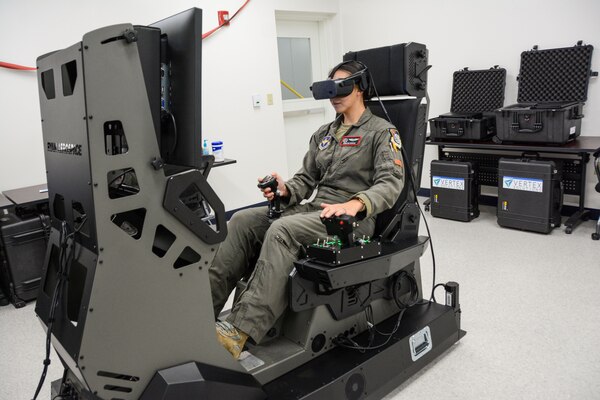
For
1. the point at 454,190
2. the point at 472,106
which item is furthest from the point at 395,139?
the point at 472,106

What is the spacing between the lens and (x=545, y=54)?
3914 millimetres

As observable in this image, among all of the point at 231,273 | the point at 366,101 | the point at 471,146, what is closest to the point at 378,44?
the point at 471,146

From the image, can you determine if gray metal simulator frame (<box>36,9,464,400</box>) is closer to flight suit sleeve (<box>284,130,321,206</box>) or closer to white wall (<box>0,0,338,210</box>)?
flight suit sleeve (<box>284,130,321,206</box>)

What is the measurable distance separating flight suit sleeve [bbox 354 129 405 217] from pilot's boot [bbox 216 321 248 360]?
0.68 m

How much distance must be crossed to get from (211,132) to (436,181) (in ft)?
7.34

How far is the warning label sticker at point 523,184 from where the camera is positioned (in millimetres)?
3674

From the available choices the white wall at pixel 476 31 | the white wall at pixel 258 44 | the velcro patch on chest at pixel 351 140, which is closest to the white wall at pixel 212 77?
the white wall at pixel 258 44

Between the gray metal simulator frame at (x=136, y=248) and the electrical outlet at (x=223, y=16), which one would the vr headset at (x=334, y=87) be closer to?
the gray metal simulator frame at (x=136, y=248)

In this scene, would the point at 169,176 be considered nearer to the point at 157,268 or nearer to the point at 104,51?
the point at 157,268

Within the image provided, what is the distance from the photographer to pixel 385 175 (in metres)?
2.00

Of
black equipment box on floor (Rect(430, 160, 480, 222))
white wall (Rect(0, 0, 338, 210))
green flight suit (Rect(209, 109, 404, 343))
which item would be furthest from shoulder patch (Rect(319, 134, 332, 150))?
white wall (Rect(0, 0, 338, 210))

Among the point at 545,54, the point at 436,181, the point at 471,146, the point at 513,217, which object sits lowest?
the point at 513,217

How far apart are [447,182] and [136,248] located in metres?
3.45

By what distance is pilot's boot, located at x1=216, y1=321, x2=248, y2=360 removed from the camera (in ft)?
5.65
